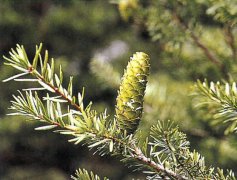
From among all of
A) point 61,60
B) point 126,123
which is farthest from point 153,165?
point 61,60

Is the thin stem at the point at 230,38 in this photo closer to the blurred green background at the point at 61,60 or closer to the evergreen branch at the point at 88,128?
the evergreen branch at the point at 88,128

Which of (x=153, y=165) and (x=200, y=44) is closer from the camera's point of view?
(x=153, y=165)

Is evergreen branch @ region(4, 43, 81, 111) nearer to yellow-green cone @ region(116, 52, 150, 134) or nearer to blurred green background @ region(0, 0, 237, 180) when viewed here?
yellow-green cone @ region(116, 52, 150, 134)

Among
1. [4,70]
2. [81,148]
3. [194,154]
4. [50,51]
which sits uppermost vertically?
[50,51]

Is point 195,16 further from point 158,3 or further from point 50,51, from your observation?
point 50,51

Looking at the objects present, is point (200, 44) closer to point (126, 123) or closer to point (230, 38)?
point (230, 38)

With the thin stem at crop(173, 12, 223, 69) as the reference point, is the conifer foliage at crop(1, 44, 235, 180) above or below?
below

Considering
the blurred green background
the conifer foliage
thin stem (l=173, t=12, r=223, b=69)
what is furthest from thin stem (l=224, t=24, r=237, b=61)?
the blurred green background

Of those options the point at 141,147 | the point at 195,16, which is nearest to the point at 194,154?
the point at 141,147
